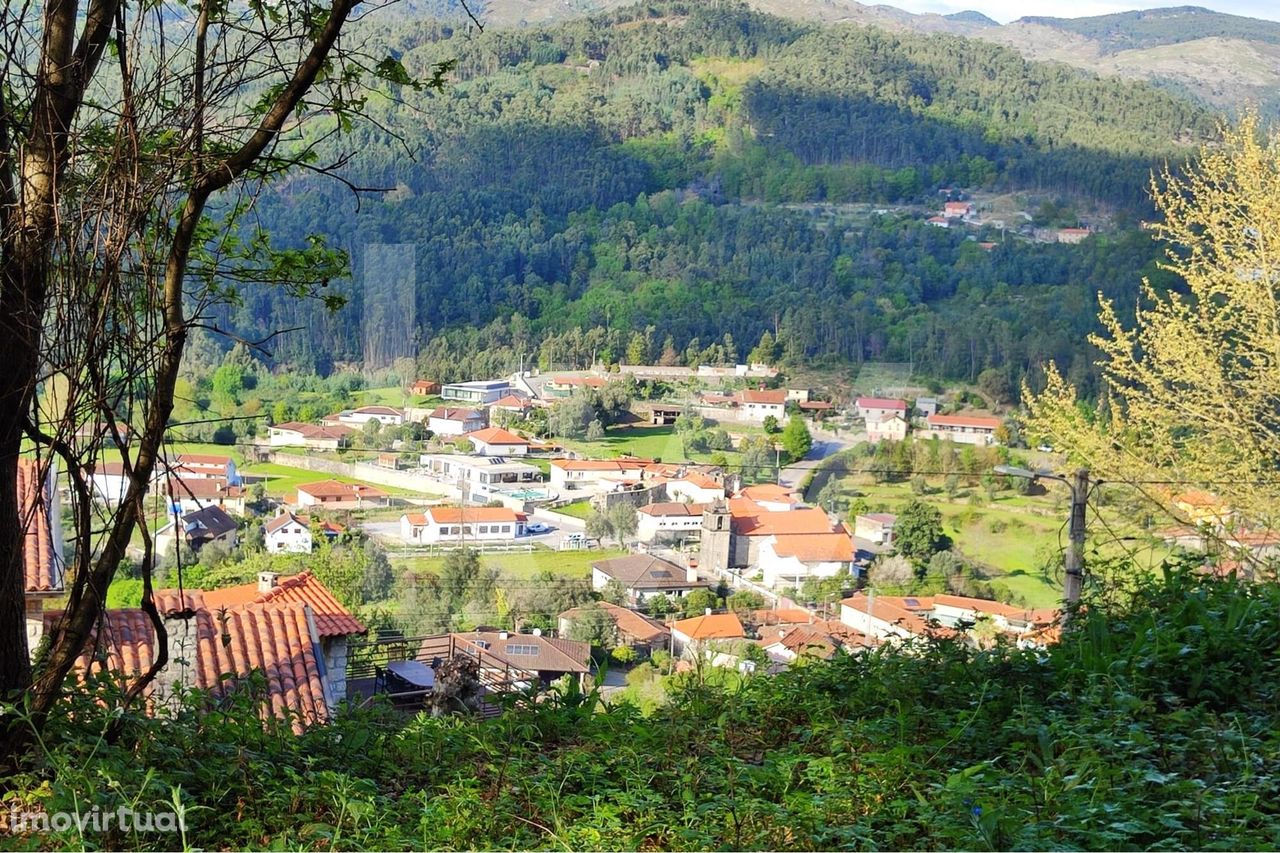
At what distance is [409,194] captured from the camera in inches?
773

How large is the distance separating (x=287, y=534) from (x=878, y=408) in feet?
28.2

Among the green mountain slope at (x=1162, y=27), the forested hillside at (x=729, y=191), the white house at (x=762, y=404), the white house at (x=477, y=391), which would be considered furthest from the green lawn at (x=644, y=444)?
the green mountain slope at (x=1162, y=27)

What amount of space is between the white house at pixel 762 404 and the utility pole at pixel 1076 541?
1196 centimetres

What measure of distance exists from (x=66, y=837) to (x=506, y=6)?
27.5m

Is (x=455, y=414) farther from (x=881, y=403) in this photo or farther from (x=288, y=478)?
(x=881, y=403)

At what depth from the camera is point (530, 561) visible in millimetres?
11906

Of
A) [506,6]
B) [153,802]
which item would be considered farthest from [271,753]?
[506,6]

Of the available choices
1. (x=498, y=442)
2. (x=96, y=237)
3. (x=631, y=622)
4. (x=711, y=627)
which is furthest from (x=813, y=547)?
(x=96, y=237)

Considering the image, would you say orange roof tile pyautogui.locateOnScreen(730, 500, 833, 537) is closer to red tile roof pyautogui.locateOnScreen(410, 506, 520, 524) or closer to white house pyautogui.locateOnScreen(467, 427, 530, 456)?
red tile roof pyautogui.locateOnScreen(410, 506, 520, 524)

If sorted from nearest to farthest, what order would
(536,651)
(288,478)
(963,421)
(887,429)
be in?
(536,651), (288,478), (963,421), (887,429)

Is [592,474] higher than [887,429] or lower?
lower

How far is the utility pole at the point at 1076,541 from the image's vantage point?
3.78 meters

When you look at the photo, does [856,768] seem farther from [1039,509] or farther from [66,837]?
[1039,509]

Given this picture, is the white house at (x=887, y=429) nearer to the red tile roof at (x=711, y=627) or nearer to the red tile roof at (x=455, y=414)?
the red tile roof at (x=455, y=414)
